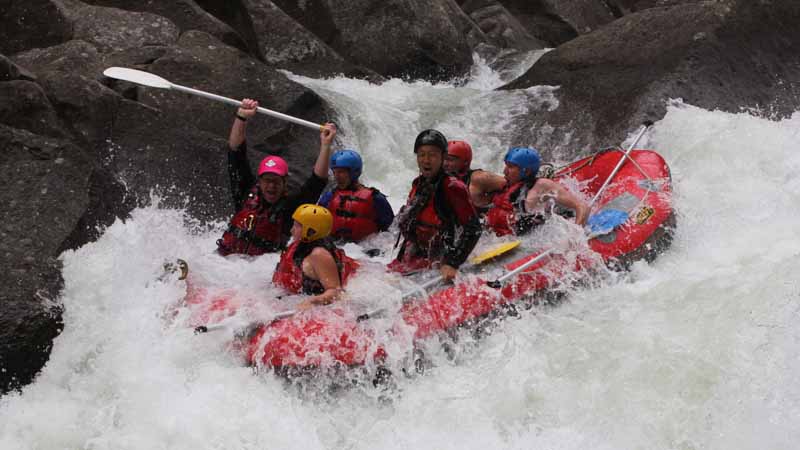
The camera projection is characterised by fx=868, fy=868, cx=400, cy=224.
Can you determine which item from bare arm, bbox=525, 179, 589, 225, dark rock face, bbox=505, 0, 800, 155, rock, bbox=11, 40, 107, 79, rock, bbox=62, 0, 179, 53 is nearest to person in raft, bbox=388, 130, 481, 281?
bare arm, bbox=525, 179, 589, 225

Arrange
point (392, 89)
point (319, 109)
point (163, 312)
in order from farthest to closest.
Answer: point (392, 89), point (319, 109), point (163, 312)

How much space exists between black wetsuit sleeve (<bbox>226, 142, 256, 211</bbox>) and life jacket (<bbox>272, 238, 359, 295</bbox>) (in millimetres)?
951

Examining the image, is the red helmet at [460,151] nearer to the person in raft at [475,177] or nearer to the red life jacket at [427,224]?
the person in raft at [475,177]

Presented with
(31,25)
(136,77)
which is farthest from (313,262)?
(31,25)

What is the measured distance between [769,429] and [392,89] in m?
6.92

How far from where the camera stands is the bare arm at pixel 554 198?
5.77m

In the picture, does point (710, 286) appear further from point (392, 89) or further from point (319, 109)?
point (392, 89)

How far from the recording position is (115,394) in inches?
183

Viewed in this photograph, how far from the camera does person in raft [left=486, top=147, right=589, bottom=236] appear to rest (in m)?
5.76

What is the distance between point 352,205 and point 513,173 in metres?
1.10

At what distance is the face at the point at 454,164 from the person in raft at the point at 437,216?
0.84 m

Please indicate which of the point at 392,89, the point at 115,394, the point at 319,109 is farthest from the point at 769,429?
the point at 392,89

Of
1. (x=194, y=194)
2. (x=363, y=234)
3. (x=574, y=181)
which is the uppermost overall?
(x=574, y=181)

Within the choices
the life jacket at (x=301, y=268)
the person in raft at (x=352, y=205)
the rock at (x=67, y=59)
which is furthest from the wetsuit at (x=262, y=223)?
the rock at (x=67, y=59)
